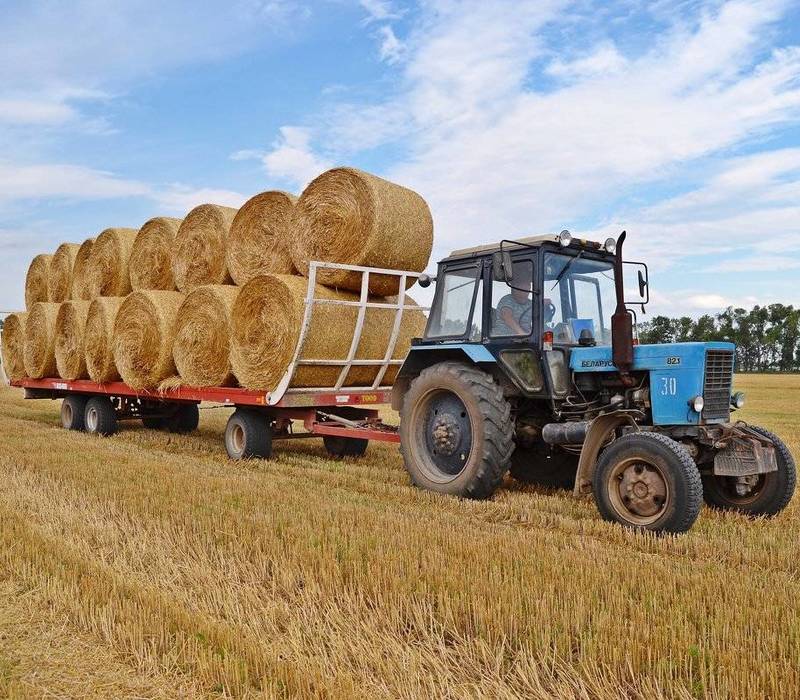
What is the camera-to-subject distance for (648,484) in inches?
215

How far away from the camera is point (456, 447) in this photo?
6.89 meters

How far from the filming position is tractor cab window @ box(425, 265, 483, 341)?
7012 mm

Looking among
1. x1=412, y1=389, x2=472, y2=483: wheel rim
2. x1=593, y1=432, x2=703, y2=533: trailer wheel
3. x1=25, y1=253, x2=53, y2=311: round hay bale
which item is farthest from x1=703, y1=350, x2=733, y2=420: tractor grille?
x1=25, y1=253, x2=53, y2=311: round hay bale

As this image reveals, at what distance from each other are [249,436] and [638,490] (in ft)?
16.1

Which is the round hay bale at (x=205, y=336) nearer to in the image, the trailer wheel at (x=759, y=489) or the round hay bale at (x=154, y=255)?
the round hay bale at (x=154, y=255)

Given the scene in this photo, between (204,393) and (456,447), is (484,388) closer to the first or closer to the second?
(456,447)

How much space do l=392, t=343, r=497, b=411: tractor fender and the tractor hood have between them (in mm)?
1077

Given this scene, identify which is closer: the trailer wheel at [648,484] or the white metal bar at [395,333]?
the trailer wheel at [648,484]

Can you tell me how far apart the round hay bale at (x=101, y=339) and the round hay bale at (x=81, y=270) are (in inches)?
38.9

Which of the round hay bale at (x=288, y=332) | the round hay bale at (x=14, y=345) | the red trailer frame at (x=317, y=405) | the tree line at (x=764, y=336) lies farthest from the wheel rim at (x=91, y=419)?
the tree line at (x=764, y=336)

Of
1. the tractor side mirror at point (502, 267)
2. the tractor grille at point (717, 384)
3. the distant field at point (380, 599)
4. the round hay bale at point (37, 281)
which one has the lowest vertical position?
the distant field at point (380, 599)

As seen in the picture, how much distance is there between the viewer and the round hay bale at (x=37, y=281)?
550 inches

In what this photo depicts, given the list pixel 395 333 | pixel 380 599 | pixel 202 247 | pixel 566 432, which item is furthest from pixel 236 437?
pixel 380 599

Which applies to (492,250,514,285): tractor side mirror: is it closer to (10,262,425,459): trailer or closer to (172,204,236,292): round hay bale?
(10,262,425,459): trailer
